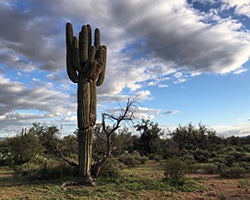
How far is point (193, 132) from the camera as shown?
104 feet

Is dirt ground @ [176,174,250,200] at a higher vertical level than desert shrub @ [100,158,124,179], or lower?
lower

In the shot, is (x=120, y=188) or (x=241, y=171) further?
(x=241, y=171)

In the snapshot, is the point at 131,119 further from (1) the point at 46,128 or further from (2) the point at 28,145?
(1) the point at 46,128

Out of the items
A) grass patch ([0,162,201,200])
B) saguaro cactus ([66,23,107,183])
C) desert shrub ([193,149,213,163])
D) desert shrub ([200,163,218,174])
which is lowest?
grass patch ([0,162,201,200])

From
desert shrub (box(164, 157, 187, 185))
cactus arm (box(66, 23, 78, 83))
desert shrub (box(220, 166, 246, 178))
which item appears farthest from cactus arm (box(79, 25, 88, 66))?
desert shrub (box(220, 166, 246, 178))

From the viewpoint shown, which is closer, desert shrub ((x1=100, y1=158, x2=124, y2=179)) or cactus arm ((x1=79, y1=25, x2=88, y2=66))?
cactus arm ((x1=79, y1=25, x2=88, y2=66))

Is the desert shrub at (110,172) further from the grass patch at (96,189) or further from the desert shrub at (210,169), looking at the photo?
the desert shrub at (210,169)

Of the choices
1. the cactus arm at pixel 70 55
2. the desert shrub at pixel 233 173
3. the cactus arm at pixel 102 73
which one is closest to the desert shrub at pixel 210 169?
the desert shrub at pixel 233 173

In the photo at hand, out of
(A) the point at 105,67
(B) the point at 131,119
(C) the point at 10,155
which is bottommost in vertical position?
(C) the point at 10,155

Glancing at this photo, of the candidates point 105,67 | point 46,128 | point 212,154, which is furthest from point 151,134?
point 105,67

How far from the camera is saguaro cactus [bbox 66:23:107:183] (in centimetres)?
1148

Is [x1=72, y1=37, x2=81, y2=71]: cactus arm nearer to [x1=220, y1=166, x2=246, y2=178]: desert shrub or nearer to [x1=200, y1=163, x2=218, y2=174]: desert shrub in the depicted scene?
[x1=220, y1=166, x2=246, y2=178]: desert shrub

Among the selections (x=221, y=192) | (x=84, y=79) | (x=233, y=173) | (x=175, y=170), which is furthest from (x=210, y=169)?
(x=84, y=79)

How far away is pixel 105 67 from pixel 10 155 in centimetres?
1074
